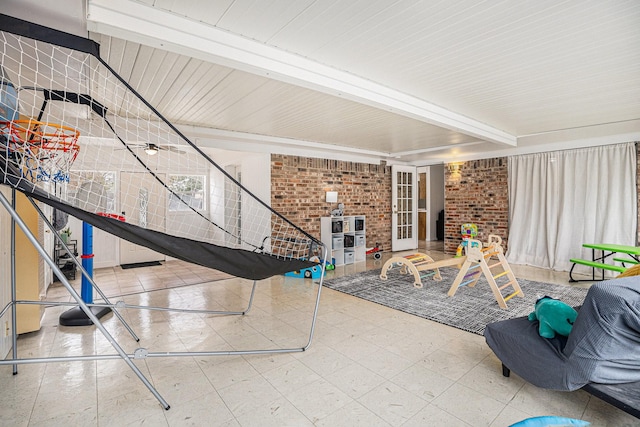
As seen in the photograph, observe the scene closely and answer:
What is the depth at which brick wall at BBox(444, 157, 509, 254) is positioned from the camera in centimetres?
632

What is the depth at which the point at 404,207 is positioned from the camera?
26.0 feet

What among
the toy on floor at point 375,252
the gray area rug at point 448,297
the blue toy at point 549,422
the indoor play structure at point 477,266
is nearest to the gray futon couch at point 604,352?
the blue toy at point 549,422

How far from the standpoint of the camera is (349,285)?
4535mm

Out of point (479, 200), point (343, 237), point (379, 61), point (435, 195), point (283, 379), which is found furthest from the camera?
point (435, 195)

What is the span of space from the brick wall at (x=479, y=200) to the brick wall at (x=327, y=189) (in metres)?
1.40

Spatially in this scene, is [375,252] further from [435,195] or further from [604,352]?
[604,352]

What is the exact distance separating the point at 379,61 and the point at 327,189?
4.01 m

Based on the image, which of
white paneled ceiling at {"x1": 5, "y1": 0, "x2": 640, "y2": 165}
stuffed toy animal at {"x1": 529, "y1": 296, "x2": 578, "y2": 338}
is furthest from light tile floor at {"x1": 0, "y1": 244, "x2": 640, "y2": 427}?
white paneled ceiling at {"x1": 5, "y1": 0, "x2": 640, "y2": 165}

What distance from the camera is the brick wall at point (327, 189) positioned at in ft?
19.1

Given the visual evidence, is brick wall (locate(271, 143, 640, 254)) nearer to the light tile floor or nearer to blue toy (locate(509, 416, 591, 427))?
the light tile floor

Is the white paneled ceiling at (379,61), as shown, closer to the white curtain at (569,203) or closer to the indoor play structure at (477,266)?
the white curtain at (569,203)

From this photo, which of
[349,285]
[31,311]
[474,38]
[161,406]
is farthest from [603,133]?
[31,311]

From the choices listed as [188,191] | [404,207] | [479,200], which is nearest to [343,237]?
[404,207]

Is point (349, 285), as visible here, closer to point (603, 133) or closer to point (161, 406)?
point (161, 406)
